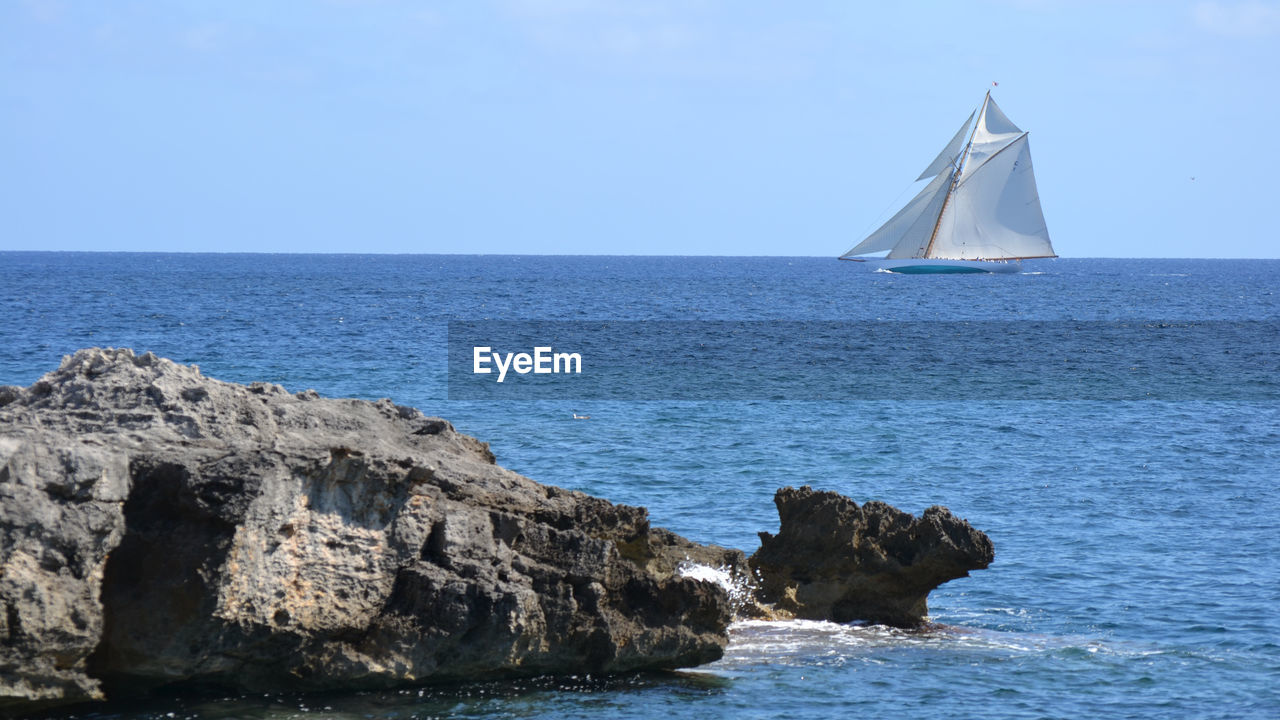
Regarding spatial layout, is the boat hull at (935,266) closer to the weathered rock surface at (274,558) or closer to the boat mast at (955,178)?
the boat mast at (955,178)

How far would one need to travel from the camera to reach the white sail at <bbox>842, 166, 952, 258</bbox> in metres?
119

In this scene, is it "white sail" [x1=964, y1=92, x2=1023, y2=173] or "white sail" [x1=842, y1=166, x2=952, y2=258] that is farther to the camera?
"white sail" [x1=842, y1=166, x2=952, y2=258]

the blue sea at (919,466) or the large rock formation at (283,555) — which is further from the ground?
the large rock formation at (283,555)

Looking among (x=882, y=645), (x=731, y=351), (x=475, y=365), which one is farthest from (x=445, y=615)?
(x=731, y=351)

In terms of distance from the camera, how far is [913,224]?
123 m

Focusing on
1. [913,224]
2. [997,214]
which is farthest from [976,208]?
[913,224]

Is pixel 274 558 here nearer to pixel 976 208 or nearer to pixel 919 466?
pixel 919 466

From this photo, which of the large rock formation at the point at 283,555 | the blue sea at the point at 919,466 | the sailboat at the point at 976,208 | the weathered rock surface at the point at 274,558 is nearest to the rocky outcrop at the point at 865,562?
the blue sea at the point at 919,466

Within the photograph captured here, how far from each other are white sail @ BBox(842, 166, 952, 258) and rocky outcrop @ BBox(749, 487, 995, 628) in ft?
348

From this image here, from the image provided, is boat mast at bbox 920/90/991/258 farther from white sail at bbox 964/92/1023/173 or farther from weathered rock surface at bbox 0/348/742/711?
weathered rock surface at bbox 0/348/742/711

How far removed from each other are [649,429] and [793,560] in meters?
17.7

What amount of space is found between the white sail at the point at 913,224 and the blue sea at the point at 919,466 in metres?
36.0

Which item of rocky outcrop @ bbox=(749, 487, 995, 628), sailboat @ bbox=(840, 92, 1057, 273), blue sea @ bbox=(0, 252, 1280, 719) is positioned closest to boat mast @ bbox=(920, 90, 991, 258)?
sailboat @ bbox=(840, 92, 1057, 273)

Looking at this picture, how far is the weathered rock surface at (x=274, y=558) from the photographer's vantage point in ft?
35.2
